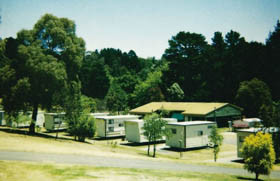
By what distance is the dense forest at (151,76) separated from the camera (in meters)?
30.9

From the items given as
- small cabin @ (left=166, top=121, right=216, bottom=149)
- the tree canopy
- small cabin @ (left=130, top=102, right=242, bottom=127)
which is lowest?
small cabin @ (left=166, top=121, right=216, bottom=149)

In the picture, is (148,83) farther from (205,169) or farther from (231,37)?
(205,169)

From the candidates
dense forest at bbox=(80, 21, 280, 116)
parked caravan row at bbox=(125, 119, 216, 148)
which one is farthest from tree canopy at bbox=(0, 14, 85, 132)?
dense forest at bbox=(80, 21, 280, 116)

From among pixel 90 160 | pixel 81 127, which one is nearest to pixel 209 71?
pixel 81 127

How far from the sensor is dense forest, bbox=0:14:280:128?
30922mm

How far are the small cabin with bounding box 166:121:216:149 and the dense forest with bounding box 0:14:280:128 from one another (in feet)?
25.0

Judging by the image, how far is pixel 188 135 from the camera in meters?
32.2

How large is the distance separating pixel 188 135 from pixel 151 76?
54.6m

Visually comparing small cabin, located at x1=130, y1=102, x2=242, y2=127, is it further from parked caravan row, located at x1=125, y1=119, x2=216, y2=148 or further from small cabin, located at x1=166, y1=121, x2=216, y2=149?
parked caravan row, located at x1=125, y1=119, x2=216, y2=148

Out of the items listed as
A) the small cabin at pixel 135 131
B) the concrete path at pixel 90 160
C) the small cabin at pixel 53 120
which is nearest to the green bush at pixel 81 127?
the small cabin at pixel 135 131

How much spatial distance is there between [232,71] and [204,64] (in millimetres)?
9207

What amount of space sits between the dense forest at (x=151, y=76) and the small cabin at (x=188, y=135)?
7622mm

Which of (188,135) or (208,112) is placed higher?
(208,112)

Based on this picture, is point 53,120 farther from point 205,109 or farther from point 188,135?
point 205,109
